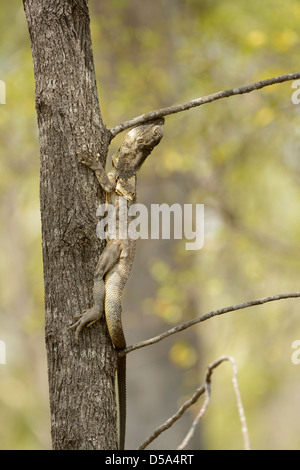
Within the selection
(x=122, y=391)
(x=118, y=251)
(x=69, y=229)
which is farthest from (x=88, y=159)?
(x=122, y=391)

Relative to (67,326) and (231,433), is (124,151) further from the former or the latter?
(231,433)

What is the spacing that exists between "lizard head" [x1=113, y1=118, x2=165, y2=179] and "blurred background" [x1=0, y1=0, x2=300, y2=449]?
3.18 metres

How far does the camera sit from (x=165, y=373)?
7.79m

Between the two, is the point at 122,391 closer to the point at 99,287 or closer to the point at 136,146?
the point at 99,287

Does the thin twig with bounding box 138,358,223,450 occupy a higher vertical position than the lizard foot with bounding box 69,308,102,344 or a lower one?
lower

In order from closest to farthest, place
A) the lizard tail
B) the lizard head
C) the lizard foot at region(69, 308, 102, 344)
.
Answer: the lizard foot at region(69, 308, 102, 344) < the lizard tail < the lizard head

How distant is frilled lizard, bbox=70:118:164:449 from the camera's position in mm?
2121

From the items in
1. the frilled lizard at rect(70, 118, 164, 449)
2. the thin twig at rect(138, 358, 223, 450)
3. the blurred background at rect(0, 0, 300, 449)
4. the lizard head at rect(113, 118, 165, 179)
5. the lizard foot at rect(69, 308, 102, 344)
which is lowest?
the thin twig at rect(138, 358, 223, 450)

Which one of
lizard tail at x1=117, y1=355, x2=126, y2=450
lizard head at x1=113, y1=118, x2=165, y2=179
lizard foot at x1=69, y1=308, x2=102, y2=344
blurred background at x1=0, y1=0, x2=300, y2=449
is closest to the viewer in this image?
lizard foot at x1=69, y1=308, x2=102, y2=344

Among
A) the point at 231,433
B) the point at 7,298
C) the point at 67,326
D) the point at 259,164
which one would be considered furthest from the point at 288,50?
the point at 231,433

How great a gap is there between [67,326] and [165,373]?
5922mm

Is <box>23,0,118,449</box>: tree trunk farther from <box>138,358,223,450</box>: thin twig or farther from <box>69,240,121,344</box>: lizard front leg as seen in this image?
<box>138,358,223,450</box>: thin twig

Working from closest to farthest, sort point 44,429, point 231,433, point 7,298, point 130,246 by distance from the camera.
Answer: point 130,246
point 7,298
point 44,429
point 231,433

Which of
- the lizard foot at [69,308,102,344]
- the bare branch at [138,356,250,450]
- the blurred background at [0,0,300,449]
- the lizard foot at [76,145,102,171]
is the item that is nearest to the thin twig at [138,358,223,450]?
the bare branch at [138,356,250,450]
